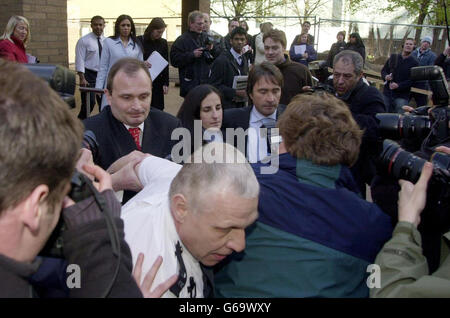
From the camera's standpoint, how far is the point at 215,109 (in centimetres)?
371

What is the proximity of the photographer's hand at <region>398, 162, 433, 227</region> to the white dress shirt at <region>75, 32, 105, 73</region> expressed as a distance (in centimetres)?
615

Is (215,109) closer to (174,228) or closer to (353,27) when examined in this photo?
(174,228)

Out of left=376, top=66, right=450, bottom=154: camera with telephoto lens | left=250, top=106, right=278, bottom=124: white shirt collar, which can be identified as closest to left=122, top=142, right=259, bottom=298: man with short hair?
left=376, top=66, right=450, bottom=154: camera with telephoto lens

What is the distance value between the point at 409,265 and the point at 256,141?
2.12m

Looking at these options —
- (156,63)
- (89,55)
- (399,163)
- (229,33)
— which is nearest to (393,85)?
(229,33)

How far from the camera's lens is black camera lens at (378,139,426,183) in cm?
192

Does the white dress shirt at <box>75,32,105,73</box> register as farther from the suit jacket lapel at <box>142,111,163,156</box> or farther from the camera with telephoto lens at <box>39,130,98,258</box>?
the camera with telephoto lens at <box>39,130,98,258</box>

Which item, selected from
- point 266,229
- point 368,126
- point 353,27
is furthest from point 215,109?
point 353,27

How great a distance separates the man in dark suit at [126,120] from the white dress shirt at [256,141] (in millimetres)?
824

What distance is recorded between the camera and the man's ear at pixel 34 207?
979 mm

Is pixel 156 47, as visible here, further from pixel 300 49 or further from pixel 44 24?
pixel 300 49

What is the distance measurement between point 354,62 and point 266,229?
2.56 metres

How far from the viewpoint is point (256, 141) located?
11.7 ft

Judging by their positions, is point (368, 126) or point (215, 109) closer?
point (368, 126)
